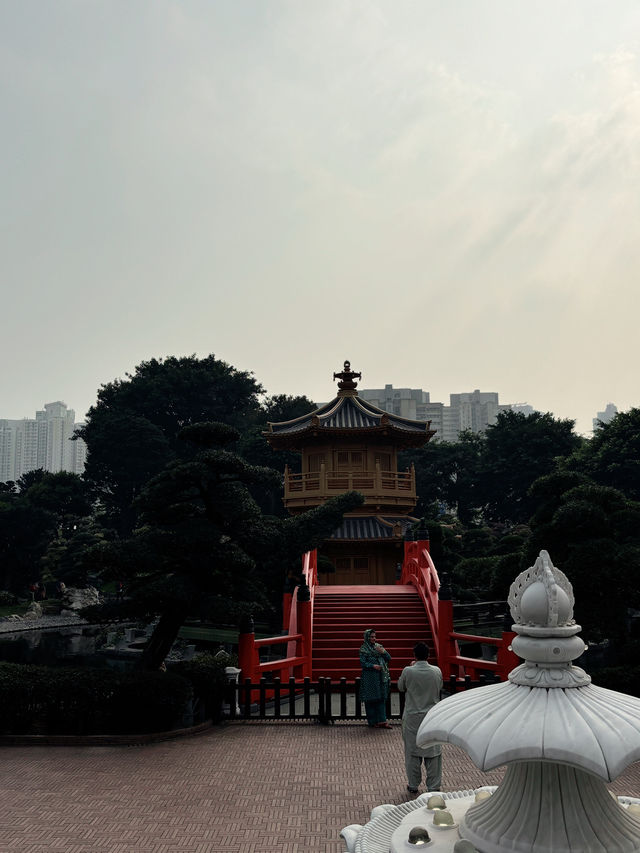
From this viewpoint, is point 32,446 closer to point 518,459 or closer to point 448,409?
point 448,409

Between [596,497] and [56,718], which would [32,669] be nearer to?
[56,718]

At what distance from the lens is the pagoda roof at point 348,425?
26.3 metres

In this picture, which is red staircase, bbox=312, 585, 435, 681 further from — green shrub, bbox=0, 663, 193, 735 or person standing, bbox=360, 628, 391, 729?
green shrub, bbox=0, 663, 193, 735

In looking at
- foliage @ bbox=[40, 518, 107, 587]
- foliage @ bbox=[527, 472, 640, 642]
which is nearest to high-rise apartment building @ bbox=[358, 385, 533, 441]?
foliage @ bbox=[40, 518, 107, 587]

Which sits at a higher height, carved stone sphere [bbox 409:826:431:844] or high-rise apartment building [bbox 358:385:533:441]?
high-rise apartment building [bbox 358:385:533:441]

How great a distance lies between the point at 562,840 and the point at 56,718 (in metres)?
9.35

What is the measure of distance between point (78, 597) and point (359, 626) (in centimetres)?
2868

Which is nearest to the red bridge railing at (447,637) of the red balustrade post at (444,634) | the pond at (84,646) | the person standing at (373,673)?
the red balustrade post at (444,634)

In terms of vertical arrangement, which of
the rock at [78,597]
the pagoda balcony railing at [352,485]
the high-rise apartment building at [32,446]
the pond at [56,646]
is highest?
the high-rise apartment building at [32,446]

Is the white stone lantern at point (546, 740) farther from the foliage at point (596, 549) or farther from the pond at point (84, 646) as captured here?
the pond at point (84, 646)

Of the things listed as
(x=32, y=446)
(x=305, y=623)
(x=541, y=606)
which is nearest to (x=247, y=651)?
(x=305, y=623)

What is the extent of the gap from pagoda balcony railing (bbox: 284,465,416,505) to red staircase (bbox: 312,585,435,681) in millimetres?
7818

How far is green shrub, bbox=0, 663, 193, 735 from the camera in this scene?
34.2 ft

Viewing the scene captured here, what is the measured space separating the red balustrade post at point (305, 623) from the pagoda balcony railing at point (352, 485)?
1093 cm
